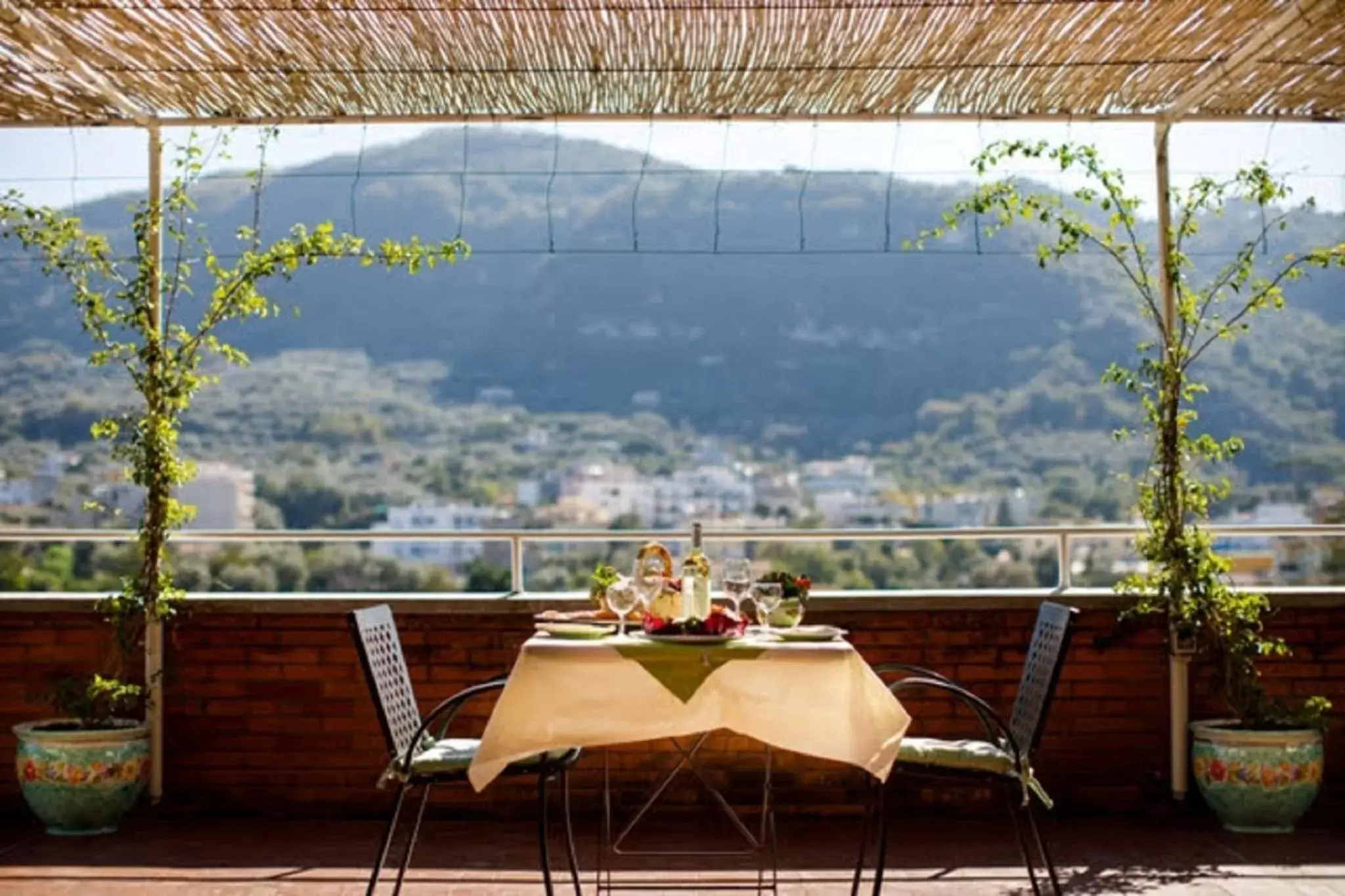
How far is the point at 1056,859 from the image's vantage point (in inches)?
228

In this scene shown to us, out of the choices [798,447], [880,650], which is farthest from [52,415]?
[880,650]

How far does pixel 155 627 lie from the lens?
6633mm

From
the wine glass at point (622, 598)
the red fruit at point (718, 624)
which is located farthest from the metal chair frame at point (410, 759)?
the red fruit at point (718, 624)

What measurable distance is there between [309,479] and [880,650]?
7725 mm

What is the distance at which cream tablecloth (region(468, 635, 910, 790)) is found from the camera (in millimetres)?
4188

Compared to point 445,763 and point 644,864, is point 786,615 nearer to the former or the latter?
point 445,763

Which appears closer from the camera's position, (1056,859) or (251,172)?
(1056,859)

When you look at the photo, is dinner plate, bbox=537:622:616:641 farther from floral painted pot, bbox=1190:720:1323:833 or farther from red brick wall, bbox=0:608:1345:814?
floral painted pot, bbox=1190:720:1323:833

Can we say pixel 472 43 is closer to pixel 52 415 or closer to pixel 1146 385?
pixel 1146 385

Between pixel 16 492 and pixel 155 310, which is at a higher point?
pixel 155 310

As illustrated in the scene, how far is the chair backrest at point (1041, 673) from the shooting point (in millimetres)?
4625

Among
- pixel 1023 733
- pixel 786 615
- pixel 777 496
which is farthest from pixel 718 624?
pixel 777 496

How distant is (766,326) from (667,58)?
684 cm

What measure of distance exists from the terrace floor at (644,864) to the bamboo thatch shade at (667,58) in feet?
9.41
